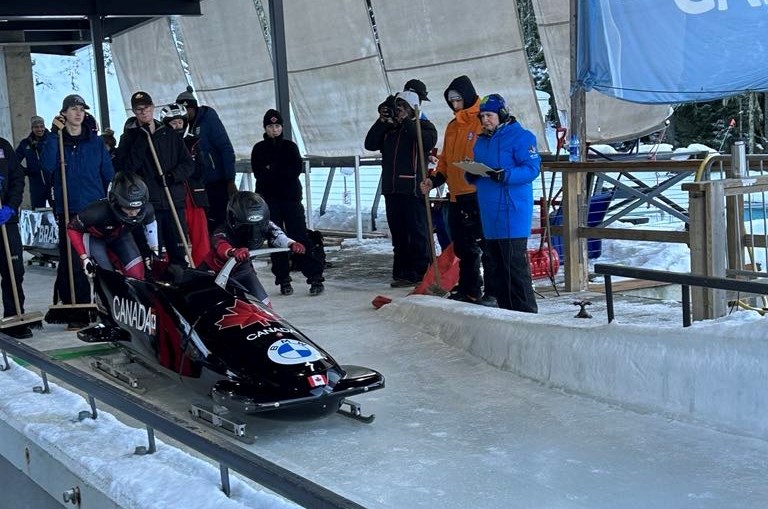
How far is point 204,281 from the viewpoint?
3.77 m

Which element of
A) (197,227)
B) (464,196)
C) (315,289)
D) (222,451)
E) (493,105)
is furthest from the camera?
(197,227)

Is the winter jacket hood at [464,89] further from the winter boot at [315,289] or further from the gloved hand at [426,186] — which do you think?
the winter boot at [315,289]

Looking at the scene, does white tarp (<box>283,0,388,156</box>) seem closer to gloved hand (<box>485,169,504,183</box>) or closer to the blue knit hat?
the blue knit hat

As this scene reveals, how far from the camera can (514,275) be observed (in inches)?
200

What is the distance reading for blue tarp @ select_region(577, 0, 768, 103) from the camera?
5.63m

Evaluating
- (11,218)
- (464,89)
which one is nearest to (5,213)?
(11,218)

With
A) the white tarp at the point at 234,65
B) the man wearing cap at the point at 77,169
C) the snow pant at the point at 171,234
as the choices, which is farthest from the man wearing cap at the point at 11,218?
the white tarp at the point at 234,65

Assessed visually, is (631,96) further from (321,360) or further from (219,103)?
(219,103)

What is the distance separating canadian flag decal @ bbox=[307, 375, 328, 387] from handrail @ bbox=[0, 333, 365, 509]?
72cm

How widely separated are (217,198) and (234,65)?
744 cm

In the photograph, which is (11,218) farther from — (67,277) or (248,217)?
(248,217)

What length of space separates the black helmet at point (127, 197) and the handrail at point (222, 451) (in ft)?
4.88

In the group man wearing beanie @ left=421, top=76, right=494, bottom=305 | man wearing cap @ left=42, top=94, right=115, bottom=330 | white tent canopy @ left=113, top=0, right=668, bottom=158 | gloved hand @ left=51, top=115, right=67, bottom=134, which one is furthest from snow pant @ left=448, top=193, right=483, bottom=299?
white tent canopy @ left=113, top=0, right=668, bottom=158

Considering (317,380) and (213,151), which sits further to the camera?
(213,151)
